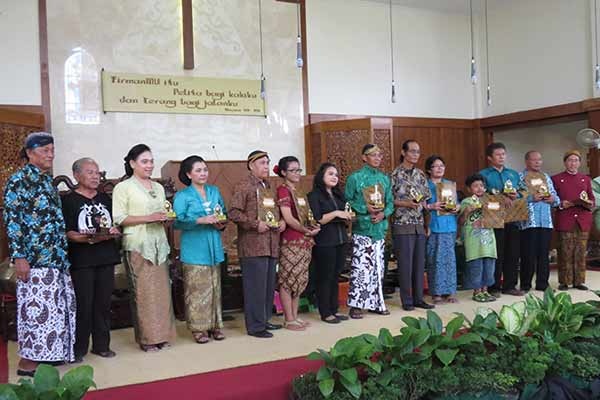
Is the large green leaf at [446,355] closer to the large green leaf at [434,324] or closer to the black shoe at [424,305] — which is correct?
the large green leaf at [434,324]

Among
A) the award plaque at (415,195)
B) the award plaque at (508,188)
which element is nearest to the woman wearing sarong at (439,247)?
the award plaque at (415,195)

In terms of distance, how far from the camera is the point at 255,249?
4176 mm

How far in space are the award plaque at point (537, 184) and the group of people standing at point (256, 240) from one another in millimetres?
41

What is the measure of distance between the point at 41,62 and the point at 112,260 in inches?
138

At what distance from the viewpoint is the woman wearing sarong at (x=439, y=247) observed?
17.0ft

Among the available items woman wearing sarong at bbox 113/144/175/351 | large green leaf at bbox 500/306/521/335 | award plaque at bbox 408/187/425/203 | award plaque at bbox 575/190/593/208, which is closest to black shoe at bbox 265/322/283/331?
woman wearing sarong at bbox 113/144/175/351

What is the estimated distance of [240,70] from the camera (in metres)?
7.32

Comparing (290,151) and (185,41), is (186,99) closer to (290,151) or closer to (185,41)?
(185,41)

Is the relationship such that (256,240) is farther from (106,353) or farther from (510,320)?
(510,320)

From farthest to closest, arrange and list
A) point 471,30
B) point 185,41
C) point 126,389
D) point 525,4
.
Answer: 1. point 471,30
2. point 525,4
3. point 185,41
4. point 126,389

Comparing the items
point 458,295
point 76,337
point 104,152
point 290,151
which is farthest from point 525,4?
point 76,337

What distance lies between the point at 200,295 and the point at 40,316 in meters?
1.05

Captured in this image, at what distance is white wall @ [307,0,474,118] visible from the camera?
783 centimetres

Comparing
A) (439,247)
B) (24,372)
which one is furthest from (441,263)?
(24,372)
